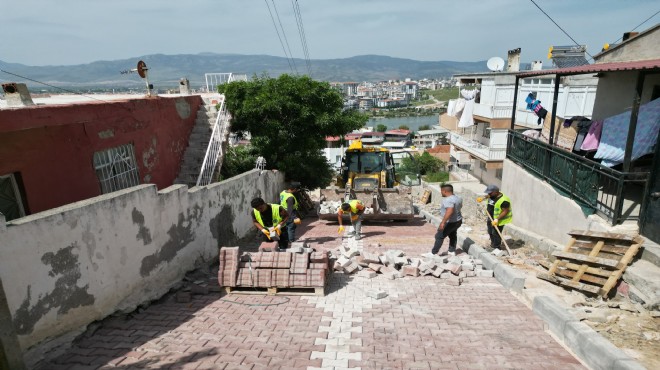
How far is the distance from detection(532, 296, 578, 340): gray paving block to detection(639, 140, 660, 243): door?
206 centimetres

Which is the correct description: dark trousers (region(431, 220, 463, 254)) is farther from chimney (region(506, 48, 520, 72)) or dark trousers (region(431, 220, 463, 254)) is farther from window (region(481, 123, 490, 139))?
chimney (region(506, 48, 520, 72))

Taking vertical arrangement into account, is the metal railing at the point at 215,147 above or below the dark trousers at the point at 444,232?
above

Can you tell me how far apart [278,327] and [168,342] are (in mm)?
1322

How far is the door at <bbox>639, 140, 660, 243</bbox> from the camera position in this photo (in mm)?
5439

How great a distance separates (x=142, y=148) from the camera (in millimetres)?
8500

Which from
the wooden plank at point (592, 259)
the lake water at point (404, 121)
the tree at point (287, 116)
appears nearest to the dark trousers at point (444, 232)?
the wooden plank at point (592, 259)

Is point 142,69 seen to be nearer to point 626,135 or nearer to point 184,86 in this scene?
point 184,86

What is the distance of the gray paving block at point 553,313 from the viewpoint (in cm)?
446

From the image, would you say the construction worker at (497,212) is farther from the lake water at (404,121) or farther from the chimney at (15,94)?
the lake water at (404,121)

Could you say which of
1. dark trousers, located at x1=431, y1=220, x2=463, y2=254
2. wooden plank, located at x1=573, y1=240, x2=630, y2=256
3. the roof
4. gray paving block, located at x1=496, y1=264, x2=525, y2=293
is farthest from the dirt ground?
the roof

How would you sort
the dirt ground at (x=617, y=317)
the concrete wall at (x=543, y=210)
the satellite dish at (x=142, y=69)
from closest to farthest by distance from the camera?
the dirt ground at (x=617, y=317)
the concrete wall at (x=543, y=210)
the satellite dish at (x=142, y=69)

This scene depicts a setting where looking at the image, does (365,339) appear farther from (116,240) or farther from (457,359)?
(116,240)

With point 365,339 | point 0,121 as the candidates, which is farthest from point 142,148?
point 365,339

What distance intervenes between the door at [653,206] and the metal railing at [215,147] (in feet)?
29.2
